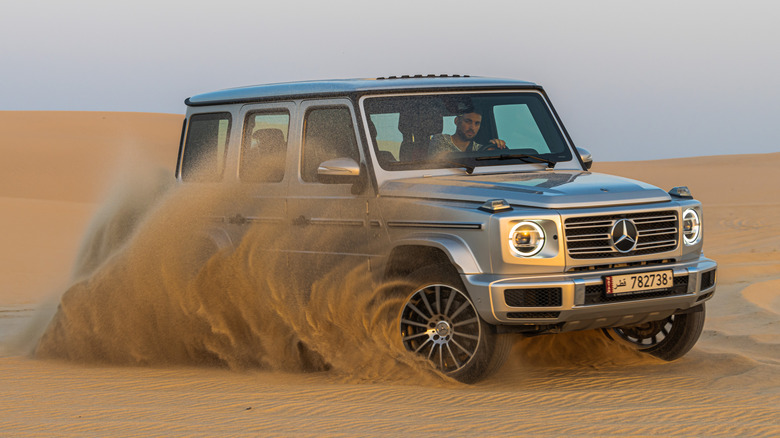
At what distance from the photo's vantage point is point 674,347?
7465 millimetres

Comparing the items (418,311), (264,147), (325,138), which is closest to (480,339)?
(418,311)

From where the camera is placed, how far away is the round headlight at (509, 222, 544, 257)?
621 cm

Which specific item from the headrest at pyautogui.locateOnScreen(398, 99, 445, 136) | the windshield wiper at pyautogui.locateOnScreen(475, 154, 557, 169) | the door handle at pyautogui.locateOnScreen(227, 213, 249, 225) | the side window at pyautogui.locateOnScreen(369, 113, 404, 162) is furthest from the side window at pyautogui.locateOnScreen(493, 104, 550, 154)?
the door handle at pyautogui.locateOnScreen(227, 213, 249, 225)

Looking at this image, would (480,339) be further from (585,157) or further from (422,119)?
(585,157)

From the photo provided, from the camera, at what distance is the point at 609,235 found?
6.36 metres

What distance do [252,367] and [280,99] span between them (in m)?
2.10

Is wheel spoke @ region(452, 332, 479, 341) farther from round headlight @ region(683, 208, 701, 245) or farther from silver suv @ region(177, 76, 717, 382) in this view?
round headlight @ region(683, 208, 701, 245)

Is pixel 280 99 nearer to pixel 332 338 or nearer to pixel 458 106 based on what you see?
pixel 458 106

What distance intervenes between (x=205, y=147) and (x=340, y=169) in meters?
2.15

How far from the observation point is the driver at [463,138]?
735 centimetres

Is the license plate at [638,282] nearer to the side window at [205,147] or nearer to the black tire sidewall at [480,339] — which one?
the black tire sidewall at [480,339]

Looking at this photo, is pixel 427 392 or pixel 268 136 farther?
pixel 268 136

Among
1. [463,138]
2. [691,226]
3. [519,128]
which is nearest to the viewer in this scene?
[691,226]

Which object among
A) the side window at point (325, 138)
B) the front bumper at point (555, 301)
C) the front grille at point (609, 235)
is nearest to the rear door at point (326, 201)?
the side window at point (325, 138)
